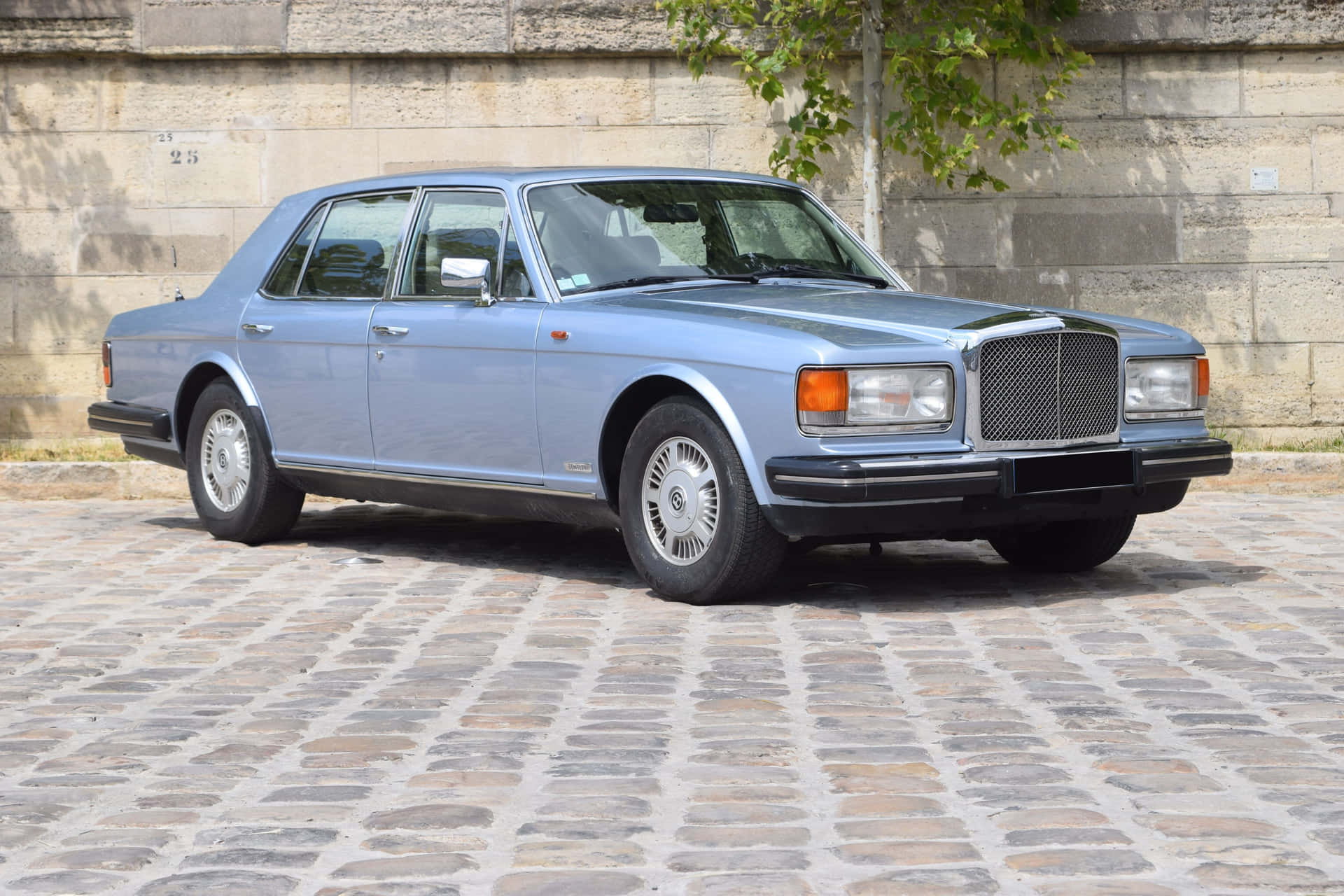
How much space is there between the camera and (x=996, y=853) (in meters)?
3.78

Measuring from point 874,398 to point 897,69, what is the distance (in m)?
5.25

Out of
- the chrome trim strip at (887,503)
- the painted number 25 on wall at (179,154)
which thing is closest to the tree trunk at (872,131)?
the painted number 25 on wall at (179,154)

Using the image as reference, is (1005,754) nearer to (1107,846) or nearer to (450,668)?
(1107,846)

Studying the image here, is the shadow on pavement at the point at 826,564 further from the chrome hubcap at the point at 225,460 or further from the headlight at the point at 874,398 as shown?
the headlight at the point at 874,398

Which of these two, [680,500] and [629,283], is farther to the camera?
[629,283]

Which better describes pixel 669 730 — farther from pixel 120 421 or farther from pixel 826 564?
pixel 120 421

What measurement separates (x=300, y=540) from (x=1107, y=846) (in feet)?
20.2

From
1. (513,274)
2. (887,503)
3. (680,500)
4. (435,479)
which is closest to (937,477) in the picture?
(887,503)

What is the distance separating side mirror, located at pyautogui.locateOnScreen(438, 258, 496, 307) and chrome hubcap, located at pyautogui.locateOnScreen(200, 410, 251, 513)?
70.4 inches

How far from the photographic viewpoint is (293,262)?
29.5ft

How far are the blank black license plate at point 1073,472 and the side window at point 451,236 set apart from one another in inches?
93.2

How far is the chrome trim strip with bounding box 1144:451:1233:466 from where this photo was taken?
23.1 feet

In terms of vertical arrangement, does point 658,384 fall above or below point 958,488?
above

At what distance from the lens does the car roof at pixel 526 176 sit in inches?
312
